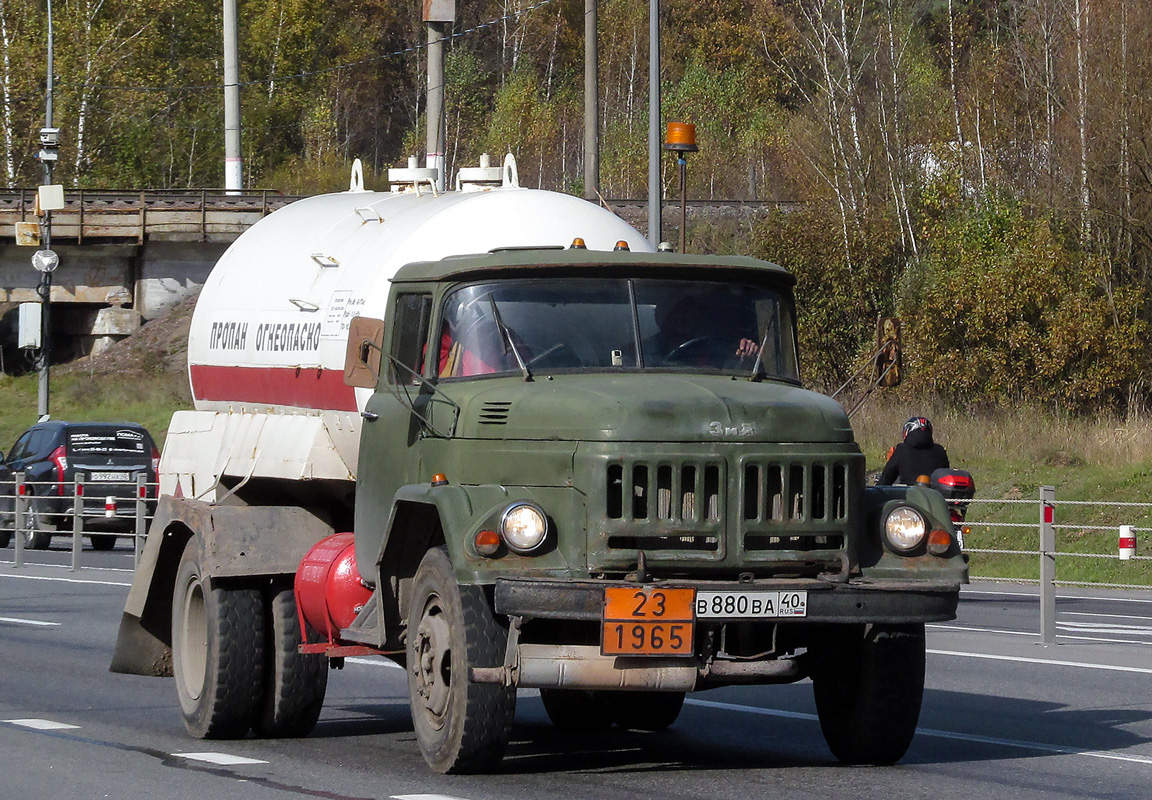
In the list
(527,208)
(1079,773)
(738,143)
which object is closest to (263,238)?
(527,208)

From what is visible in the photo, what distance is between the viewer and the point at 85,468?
29719mm

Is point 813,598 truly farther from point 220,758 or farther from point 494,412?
point 220,758

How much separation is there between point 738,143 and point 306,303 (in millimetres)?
64051

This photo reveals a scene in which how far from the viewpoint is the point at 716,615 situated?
8.39m

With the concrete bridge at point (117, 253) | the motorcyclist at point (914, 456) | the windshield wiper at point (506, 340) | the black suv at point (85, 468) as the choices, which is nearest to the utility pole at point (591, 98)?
the black suv at point (85, 468)

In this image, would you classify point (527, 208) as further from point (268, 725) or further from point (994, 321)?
point (994, 321)

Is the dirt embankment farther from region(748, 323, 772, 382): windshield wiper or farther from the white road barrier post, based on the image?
region(748, 323, 772, 382): windshield wiper

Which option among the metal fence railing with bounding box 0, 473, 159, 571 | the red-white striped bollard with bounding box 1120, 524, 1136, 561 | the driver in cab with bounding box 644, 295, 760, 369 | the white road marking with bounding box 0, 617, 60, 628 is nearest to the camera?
the driver in cab with bounding box 644, 295, 760, 369

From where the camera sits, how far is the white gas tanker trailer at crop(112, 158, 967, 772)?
28.0 feet

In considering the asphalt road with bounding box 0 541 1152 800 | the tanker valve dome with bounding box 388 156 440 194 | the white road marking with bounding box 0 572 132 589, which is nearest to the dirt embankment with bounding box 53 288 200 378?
the white road marking with bounding box 0 572 132 589

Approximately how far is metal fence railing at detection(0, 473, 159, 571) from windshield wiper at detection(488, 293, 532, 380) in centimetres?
1615

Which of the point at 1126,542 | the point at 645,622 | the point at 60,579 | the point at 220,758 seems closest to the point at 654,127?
the point at 1126,542

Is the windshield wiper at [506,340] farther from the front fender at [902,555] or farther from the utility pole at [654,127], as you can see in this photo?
the utility pole at [654,127]

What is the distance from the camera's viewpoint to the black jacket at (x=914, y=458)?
64.0 ft
